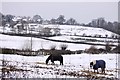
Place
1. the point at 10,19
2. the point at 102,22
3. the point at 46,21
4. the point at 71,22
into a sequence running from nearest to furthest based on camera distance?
the point at 10,19 → the point at 102,22 → the point at 46,21 → the point at 71,22

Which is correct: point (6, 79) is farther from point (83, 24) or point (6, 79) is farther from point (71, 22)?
point (71, 22)

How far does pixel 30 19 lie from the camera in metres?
159

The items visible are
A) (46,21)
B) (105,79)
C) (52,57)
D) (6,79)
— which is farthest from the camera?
(46,21)

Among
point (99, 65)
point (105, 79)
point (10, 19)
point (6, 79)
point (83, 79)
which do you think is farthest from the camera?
point (10, 19)

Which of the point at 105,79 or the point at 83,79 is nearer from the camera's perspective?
the point at 83,79

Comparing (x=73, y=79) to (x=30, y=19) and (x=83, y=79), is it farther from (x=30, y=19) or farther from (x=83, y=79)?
(x=30, y=19)

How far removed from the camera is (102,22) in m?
150

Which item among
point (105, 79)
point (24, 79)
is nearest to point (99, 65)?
point (105, 79)

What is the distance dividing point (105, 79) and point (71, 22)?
160 metres

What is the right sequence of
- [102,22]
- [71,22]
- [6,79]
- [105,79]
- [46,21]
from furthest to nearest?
[71,22] < [46,21] < [102,22] < [105,79] < [6,79]

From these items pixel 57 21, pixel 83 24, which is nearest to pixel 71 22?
pixel 57 21

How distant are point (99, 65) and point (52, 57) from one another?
7008 mm

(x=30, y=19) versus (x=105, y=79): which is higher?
(x=30, y=19)

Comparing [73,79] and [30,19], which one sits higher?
[30,19]
